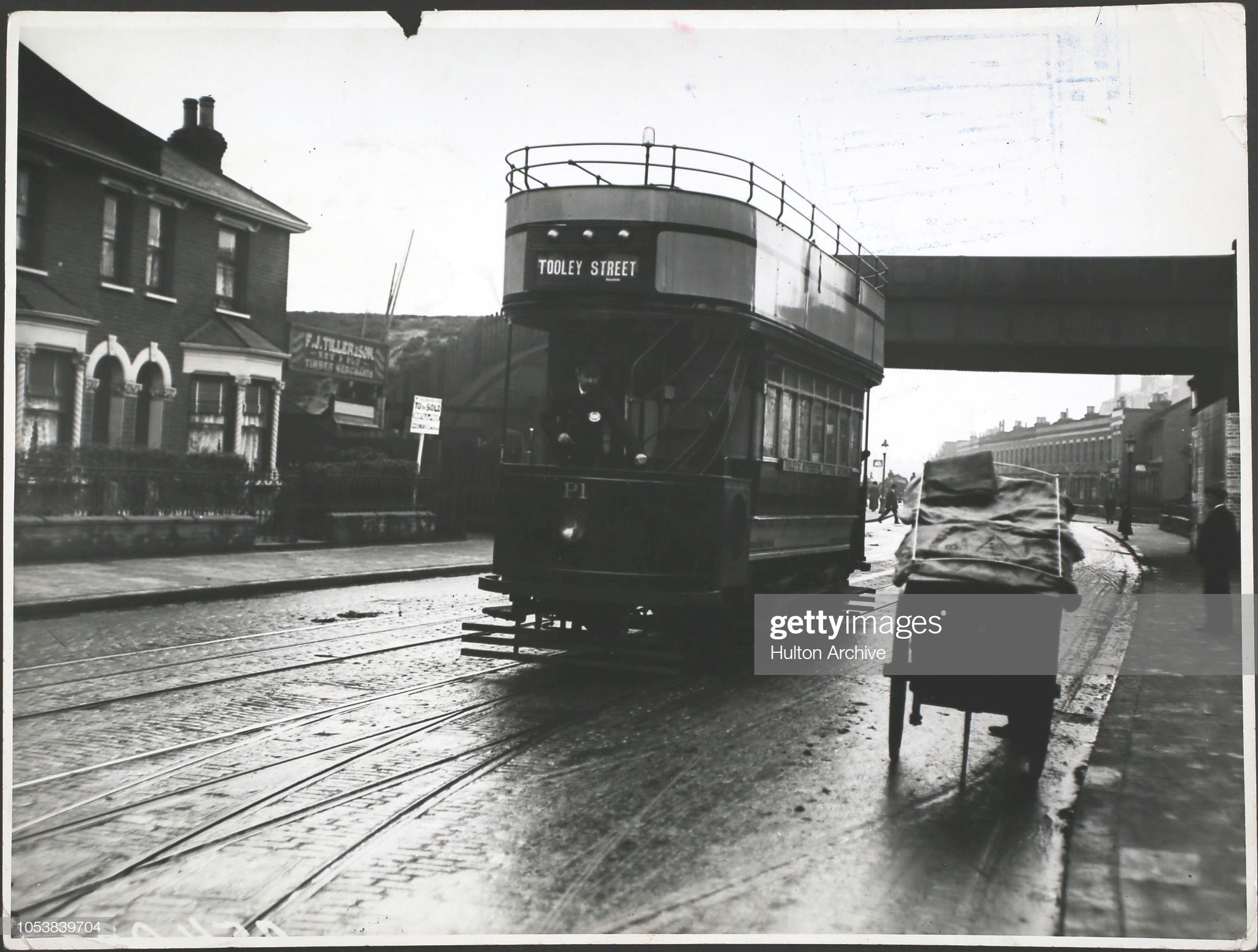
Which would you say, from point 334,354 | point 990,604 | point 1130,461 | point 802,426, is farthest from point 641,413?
point 1130,461

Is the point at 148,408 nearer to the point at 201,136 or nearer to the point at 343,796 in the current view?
the point at 201,136

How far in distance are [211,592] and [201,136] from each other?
25.0ft

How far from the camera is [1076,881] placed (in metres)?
4.97

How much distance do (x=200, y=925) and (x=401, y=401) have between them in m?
29.0

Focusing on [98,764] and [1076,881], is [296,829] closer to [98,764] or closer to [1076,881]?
[98,764]

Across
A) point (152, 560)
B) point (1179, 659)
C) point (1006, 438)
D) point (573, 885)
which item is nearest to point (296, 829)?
point (573, 885)

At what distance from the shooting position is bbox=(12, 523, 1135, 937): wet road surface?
178 inches

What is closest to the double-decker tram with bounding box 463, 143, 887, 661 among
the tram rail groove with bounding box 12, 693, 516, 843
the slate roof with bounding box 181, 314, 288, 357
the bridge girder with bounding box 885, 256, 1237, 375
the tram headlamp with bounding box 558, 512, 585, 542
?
the tram headlamp with bounding box 558, 512, 585, 542

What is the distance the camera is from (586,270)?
9.11 meters

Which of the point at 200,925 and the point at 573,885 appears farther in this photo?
the point at 573,885

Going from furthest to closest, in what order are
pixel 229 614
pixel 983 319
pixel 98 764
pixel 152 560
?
pixel 983 319 < pixel 152 560 < pixel 229 614 < pixel 98 764

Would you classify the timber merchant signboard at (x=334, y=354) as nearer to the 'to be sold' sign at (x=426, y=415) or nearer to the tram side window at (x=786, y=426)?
the 'to be sold' sign at (x=426, y=415)

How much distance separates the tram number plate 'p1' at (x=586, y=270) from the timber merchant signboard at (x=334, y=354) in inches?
601

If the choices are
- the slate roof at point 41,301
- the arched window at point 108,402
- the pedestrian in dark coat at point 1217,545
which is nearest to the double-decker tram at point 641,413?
the slate roof at point 41,301
